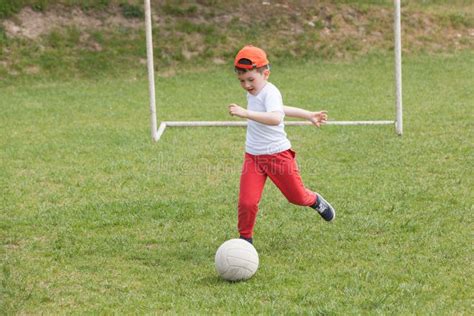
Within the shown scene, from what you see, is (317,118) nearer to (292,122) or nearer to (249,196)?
(249,196)

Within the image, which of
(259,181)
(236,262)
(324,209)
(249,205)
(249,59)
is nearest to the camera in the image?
(236,262)

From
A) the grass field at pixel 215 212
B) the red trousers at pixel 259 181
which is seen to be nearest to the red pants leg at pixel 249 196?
the red trousers at pixel 259 181

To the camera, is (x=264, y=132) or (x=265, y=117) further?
(x=264, y=132)

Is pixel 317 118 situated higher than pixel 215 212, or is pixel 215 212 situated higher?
pixel 317 118

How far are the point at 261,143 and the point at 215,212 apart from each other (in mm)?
1487

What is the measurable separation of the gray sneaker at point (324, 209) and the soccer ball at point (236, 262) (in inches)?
48.5

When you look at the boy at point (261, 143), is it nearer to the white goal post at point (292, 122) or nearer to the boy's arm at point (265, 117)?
the boy's arm at point (265, 117)

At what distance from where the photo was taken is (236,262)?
6.48 metres

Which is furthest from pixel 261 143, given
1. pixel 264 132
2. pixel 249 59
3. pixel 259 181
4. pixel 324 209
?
pixel 324 209

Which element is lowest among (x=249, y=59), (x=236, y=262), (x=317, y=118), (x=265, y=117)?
(x=236, y=262)

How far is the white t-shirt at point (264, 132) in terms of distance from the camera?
7.17m

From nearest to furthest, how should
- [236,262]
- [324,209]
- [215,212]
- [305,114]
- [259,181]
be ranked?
[236,262] < [259,181] < [305,114] < [324,209] < [215,212]

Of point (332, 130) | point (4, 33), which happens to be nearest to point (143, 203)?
point (332, 130)

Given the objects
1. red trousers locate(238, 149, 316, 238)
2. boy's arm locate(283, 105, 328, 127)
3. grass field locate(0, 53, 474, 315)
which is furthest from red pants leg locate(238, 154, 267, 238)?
boy's arm locate(283, 105, 328, 127)
